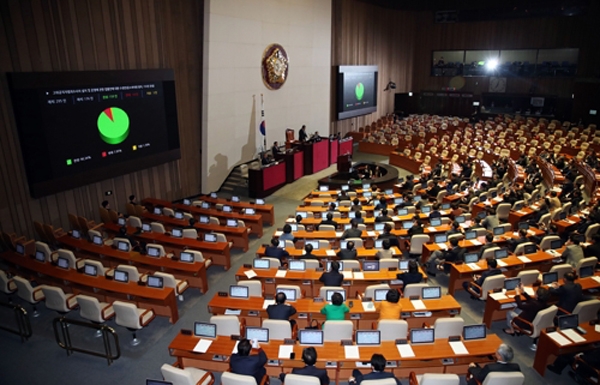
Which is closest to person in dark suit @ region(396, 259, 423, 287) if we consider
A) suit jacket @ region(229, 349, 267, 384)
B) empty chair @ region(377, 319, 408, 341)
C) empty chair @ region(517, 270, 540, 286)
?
empty chair @ region(377, 319, 408, 341)

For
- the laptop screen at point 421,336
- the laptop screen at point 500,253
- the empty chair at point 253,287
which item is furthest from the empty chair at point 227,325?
the laptop screen at point 500,253

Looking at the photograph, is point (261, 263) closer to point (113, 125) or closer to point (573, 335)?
point (573, 335)

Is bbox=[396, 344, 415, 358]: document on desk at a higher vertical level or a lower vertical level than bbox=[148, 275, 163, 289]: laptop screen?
lower

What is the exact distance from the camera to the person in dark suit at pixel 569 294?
789 centimetres

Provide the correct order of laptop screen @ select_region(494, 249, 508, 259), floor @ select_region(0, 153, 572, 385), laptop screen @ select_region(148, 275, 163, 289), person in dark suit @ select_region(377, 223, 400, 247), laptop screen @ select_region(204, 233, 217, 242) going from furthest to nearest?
laptop screen @ select_region(204, 233, 217, 242) → person in dark suit @ select_region(377, 223, 400, 247) → laptop screen @ select_region(494, 249, 508, 259) → laptop screen @ select_region(148, 275, 163, 289) → floor @ select_region(0, 153, 572, 385)

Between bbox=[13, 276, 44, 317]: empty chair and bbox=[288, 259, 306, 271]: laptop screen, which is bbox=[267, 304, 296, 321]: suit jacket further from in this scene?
bbox=[13, 276, 44, 317]: empty chair

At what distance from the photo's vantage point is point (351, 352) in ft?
21.7

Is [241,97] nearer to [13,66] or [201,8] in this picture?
[201,8]

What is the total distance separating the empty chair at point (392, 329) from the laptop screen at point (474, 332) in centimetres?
97

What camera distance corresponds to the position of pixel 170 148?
16.5m

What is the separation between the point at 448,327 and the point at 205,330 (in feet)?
13.2

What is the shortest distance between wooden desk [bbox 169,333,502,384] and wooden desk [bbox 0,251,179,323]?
1.95 metres

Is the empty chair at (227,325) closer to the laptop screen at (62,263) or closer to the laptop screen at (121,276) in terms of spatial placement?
the laptop screen at (121,276)

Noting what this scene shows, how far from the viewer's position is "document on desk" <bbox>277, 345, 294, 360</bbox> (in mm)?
6547
